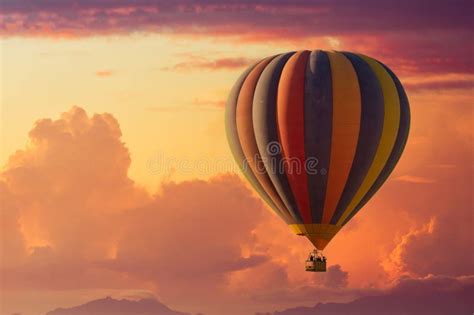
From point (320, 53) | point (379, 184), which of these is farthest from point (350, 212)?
point (320, 53)

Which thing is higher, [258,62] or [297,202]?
[258,62]

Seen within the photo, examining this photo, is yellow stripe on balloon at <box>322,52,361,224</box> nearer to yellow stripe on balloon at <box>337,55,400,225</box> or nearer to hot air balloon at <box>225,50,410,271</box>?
hot air balloon at <box>225,50,410,271</box>

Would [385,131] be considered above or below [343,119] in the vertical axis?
below

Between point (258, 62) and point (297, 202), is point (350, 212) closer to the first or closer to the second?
point (297, 202)

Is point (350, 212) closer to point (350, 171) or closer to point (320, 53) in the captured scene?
point (350, 171)

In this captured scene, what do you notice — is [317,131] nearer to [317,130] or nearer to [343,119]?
[317,130]

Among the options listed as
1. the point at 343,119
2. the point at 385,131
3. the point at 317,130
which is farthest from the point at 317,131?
the point at 385,131
